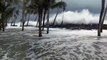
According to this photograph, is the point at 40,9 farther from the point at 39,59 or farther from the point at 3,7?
the point at 39,59

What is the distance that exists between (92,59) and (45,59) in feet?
7.09

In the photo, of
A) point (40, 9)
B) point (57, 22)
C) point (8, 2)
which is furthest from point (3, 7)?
point (57, 22)

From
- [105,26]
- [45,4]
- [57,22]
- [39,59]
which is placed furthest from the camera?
[57,22]

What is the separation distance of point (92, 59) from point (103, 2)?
1548 cm

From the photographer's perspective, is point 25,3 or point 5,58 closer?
point 5,58

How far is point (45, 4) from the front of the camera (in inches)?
1124

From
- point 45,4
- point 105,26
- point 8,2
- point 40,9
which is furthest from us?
point 105,26

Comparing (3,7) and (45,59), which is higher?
(3,7)

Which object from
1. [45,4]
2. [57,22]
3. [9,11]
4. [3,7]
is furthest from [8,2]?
[57,22]

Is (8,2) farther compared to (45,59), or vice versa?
(8,2)

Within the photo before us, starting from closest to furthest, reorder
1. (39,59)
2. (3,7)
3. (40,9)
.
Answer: (39,59) < (40,9) < (3,7)

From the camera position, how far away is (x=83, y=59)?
439 inches

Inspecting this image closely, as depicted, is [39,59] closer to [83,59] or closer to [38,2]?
[83,59]

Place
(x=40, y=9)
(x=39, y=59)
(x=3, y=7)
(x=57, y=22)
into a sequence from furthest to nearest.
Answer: (x=57, y=22), (x=3, y=7), (x=40, y=9), (x=39, y=59)
